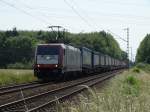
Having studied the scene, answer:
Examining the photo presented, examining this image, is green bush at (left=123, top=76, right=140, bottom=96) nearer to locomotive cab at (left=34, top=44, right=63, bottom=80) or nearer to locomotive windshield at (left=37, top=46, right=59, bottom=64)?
locomotive cab at (left=34, top=44, right=63, bottom=80)

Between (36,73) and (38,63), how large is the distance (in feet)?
2.52

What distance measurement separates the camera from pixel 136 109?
8.34 metres

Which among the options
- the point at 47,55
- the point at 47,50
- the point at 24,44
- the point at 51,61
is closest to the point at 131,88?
the point at 51,61

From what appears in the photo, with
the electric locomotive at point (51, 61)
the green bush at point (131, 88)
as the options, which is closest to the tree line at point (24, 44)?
the electric locomotive at point (51, 61)

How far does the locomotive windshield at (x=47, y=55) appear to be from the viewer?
113 ft

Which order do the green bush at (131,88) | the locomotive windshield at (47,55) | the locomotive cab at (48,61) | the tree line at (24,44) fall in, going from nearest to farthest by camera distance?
the green bush at (131,88) → the locomotive cab at (48,61) → the locomotive windshield at (47,55) → the tree line at (24,44)

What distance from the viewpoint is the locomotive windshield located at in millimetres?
34500

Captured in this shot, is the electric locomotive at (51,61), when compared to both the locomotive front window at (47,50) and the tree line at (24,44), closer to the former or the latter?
the locomotive front window at (47,50)

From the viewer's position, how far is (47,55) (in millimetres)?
34562

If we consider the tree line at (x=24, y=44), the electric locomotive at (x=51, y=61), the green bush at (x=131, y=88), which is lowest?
the green bush at (x=131, y=88)

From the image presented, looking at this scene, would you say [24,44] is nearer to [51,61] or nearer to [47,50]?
[47,50]

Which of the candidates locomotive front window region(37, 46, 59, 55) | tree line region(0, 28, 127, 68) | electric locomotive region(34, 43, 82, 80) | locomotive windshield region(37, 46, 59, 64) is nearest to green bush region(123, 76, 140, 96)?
electric locomotive region(34, 43, 82, 80)

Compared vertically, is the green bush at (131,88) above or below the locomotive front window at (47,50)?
below

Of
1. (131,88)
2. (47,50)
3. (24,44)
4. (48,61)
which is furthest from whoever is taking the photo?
(24,44)
